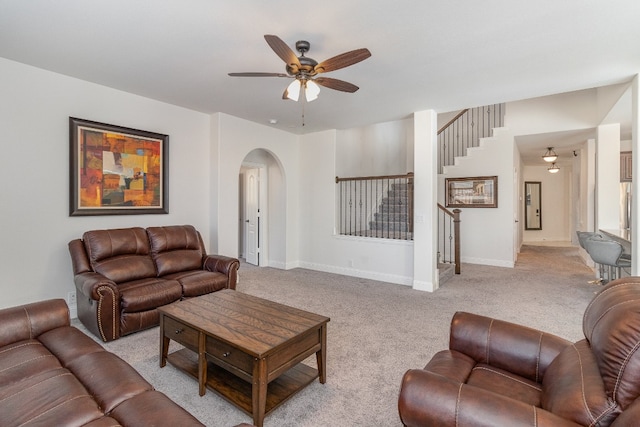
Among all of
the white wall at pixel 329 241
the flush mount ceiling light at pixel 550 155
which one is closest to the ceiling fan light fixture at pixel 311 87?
the white wall at pixel 329 241

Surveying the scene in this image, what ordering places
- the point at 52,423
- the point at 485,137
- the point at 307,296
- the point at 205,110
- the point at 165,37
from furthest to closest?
the point at 485,137
the point at 205,110
the point at 307,296
the point at 165,37
the point at 52,423

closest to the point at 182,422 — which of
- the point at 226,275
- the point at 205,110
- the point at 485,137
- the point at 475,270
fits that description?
the point at 226,275

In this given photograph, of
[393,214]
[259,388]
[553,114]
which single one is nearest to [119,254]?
[259,388]

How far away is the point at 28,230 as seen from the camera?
3303 mm

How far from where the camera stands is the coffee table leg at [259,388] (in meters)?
1.79

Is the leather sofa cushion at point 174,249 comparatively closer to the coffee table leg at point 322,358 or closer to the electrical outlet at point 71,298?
Result: the electrical outlet at point 71,298

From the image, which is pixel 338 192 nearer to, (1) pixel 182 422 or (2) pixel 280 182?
(2) pixel 280 182

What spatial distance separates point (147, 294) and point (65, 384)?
5.73 feet

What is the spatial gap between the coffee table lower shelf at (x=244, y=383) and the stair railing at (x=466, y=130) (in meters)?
6.37

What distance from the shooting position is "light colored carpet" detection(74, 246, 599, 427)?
79.7 inches

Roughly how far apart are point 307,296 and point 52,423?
3374 millimetres

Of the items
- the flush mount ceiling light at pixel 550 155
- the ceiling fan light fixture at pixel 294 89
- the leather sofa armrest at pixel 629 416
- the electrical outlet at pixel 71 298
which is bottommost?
the electrical outlet at pixel 71 298

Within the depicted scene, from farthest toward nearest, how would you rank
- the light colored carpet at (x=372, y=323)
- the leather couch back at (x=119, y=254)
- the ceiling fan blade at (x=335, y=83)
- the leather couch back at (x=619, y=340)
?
1. the leather couch back at (x=119, y=254)
2. the ceiling fan blade at (x=335, y=83)
3. the light colored carpet at (x=372, y=323)
4. the leather couch back at (x=619, y=340)

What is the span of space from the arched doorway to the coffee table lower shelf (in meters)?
3.98
